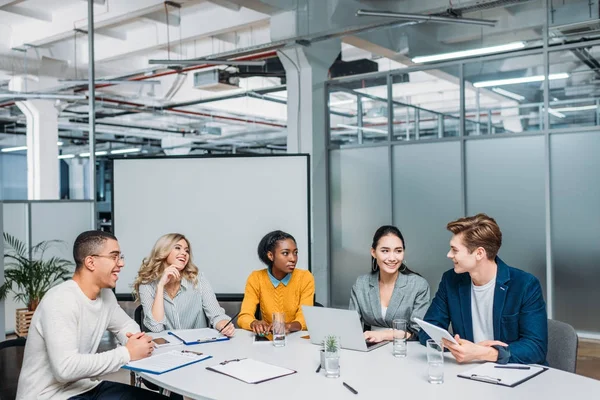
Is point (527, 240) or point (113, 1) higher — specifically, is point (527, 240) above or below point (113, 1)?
below

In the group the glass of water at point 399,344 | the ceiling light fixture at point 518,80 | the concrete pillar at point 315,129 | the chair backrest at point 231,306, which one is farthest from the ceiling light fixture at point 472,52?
the glass of water at point 399,344

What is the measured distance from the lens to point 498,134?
605 centimetres

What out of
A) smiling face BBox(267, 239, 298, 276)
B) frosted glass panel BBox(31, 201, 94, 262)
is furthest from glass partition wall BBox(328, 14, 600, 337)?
smiling face BBox(267, 239, 298, 276)

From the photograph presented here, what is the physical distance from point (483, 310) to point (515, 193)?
3.65 metres

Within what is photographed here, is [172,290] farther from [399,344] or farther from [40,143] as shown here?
[40,143]

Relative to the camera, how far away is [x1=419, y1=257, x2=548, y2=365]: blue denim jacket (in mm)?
2404

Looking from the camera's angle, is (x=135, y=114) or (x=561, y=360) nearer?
(x=561, y=360)

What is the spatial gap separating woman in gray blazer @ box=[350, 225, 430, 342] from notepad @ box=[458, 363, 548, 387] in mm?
800

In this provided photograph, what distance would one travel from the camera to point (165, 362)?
2.47m

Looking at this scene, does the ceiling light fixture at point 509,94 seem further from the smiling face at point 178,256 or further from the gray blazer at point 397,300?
the smiling face at point 178,256

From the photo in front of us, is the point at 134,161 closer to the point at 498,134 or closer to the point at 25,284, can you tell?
the point at 25,284

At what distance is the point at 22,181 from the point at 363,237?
672 inches

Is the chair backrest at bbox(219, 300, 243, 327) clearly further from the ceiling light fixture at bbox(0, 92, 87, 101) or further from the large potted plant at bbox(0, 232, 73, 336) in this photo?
the ceiling light fixture at bbox(0, 92, 87, 101)

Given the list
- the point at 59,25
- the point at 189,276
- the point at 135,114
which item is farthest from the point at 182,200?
the point at 135,114
